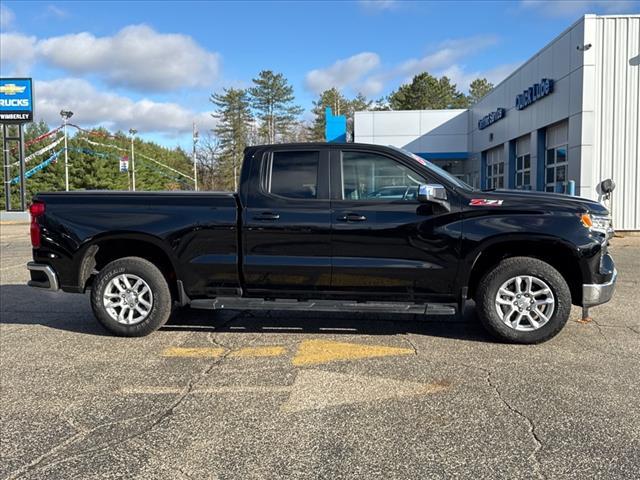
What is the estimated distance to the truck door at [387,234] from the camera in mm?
5234

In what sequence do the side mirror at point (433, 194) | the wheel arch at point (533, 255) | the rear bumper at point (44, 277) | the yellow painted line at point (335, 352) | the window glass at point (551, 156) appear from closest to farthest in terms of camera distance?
the yellow painted line at point (335, 352) → the side mirror at point (433, 194) → the wheel arch at point (533, 255) → the rear bumper at point (44, 277) → the window glass at point (551, 156)

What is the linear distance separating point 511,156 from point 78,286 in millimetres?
21229

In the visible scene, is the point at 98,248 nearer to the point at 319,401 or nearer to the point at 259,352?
the point at 259,352

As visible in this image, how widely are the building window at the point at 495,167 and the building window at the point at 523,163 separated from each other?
1.81 m

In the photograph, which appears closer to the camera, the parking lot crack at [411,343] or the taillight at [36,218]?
the parking lot crack at [411,343]

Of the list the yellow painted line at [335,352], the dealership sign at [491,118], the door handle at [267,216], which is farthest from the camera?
the dealership sign at [491,118]

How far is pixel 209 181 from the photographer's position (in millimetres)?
66812

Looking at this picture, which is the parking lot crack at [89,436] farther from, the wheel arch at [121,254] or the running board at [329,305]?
the wheel arch at [121,254]

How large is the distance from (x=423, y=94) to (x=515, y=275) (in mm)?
50409

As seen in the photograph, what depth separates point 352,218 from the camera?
17.4 ft

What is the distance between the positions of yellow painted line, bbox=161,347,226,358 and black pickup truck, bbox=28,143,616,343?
1.58ft

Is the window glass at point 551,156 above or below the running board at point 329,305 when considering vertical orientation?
above

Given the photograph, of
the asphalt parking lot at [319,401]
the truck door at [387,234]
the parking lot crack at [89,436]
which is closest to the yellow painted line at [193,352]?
the asphalt parking lot at [319,401]

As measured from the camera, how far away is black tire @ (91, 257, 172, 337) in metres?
5.61
